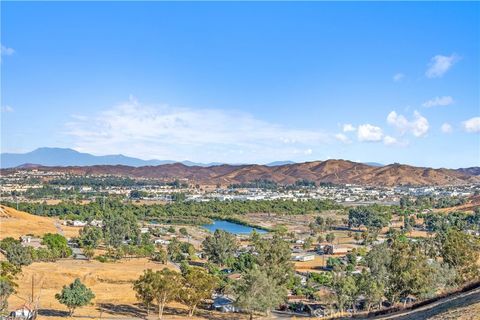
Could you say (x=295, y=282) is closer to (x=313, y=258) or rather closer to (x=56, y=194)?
(x=313, y=258)

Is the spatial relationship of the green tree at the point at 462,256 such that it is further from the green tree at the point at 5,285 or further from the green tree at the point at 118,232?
the green tree at the point at 118,232

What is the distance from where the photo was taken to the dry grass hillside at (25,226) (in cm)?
6412

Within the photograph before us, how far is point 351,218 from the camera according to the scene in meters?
82.3

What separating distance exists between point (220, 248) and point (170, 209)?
5040 centimetres

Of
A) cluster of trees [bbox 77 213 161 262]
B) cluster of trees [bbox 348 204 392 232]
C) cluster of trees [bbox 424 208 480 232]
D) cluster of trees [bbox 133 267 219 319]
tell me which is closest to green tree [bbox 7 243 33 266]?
cluster of trees [bbox 77 213 161 262]

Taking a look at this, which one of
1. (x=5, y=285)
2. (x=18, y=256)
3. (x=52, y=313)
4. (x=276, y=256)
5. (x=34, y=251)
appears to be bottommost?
(x=52, y=313)

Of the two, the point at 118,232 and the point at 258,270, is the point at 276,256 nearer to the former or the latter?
the point at 258,270

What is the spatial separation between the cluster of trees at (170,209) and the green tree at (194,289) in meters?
53.3

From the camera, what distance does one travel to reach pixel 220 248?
4997 centimetres

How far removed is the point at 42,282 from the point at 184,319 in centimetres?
1529

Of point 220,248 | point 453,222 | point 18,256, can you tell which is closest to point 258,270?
point 220,248

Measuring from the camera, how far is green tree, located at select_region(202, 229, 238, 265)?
164ft

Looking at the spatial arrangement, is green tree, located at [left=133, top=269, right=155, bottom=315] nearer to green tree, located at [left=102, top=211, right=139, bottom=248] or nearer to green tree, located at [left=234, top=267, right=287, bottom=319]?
green tree, located at [left=234, top=267, right=287, bottom=319]

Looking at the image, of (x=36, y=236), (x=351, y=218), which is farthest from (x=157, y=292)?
(x=351, y=218)
